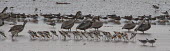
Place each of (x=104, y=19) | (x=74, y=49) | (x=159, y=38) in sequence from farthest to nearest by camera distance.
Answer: (x=104, y=19)
(x=159, y=38)
(x=74, y=49)

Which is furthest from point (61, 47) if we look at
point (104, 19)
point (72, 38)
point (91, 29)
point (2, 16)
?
point (104, 19)

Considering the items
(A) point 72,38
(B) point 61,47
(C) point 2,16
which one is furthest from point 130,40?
(C) point 2,16

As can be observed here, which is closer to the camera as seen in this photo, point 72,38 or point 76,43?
point 76,43

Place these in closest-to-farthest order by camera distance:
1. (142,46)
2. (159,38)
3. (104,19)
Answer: (142,46), (159,38), (104,19)

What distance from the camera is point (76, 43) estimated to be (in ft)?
71.0

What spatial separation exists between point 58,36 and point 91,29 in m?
4.37

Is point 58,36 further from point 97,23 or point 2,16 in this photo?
point 2,16

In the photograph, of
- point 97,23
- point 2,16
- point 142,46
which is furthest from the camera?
point 2,16

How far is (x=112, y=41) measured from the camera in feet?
73.9

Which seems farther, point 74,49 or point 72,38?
point 72,38

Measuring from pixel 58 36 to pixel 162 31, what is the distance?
6.55m

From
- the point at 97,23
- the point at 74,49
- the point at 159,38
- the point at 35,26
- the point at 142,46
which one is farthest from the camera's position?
the point at 35,26

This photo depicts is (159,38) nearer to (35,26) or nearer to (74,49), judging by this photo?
(74,49)

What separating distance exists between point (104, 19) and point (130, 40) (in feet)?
41.9
